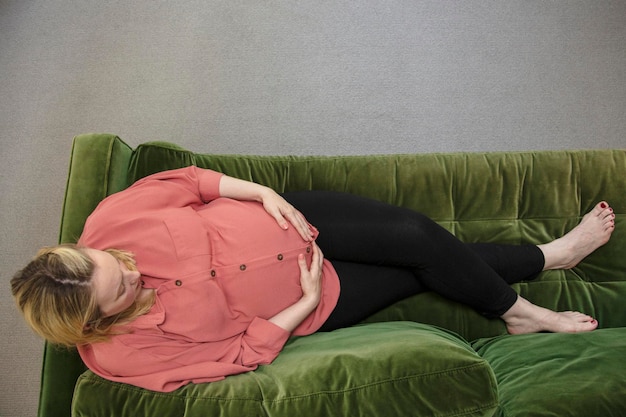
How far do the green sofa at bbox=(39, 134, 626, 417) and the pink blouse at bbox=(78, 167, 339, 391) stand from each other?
2.2 inches

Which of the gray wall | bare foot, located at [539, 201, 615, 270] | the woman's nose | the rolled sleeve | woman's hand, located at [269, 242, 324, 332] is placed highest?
the gray wall

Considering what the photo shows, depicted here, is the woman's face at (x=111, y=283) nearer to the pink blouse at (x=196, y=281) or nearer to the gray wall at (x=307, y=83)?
the pink blouse at (x=196, y=281)

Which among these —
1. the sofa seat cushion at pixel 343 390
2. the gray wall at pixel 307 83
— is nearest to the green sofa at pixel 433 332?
the sofa seat cushion at pixel 343 390

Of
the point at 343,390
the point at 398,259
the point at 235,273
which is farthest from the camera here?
the point at 398,259

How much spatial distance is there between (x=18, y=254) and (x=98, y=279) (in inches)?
50.0

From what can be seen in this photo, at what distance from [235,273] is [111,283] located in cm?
31

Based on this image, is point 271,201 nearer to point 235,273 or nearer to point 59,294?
point 235,273

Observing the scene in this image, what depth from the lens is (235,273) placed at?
131cm

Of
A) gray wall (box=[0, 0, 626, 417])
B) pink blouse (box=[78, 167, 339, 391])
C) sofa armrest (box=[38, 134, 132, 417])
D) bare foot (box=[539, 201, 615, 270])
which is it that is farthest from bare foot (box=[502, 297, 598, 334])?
sofa armrest (box=[38, 134, 132, 417])

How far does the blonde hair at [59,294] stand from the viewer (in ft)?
3.56

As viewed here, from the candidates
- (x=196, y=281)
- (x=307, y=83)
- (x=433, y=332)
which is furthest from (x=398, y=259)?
(x=307, y=83)

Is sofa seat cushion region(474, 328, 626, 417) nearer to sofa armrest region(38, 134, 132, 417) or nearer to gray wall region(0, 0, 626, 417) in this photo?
gray wall region(0, 0, 626, 417)

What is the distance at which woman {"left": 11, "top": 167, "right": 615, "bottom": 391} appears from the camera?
44.6 inches

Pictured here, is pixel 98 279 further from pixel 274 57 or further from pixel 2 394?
pixel 274 57
